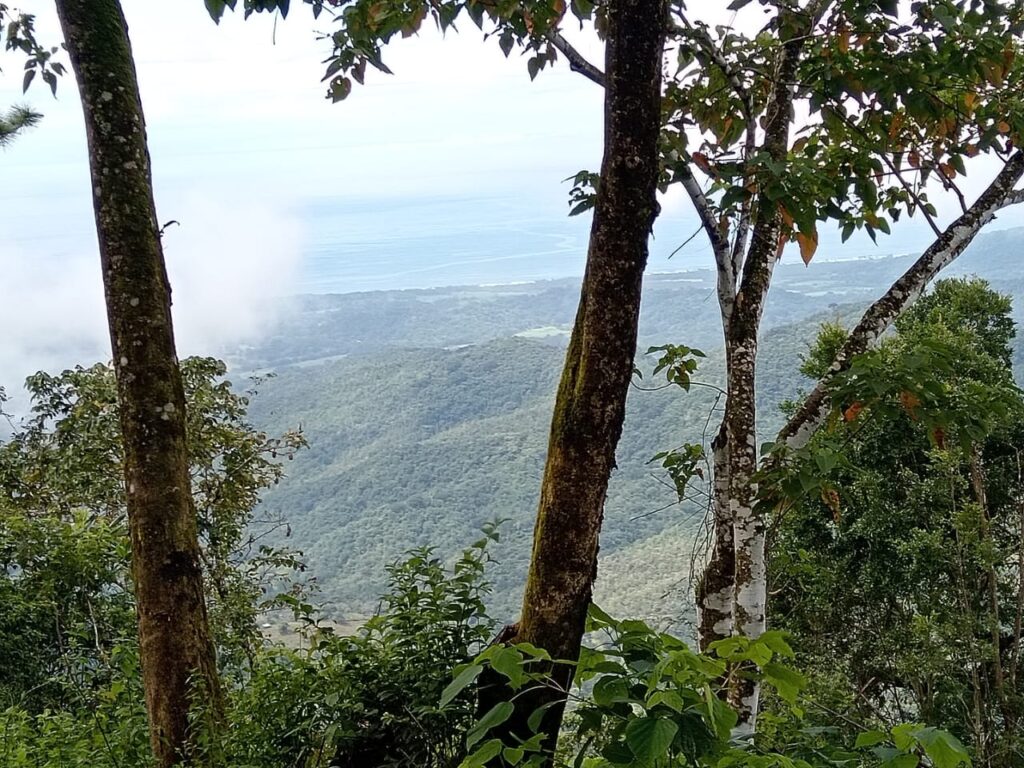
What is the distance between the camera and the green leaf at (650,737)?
90 centimetres

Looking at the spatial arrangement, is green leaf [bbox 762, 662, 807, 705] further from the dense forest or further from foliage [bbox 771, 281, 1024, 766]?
foliage [bbox 771, 281, 1024, 766]

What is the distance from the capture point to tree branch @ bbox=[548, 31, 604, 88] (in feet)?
7.22

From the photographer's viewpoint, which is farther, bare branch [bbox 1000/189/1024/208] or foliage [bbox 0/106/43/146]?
foliage [bbox 0/106/43/146]

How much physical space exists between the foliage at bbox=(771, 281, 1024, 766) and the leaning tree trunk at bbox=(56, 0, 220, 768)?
13.4ft

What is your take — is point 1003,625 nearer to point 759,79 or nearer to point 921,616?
point 921,616

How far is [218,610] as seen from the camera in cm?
388

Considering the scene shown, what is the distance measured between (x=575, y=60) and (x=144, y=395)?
1.46m

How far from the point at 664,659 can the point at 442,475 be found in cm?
1191

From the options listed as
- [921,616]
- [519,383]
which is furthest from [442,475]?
[921,616]

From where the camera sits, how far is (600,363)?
1332 mm

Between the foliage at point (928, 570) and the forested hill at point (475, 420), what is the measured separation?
0.98 meters

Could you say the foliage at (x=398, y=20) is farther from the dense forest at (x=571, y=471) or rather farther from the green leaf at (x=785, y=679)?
the green leaf at (x=785, y=679)

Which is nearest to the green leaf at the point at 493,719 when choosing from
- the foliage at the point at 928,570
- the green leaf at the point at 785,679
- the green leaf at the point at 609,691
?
the green leaf at the point at 609,691

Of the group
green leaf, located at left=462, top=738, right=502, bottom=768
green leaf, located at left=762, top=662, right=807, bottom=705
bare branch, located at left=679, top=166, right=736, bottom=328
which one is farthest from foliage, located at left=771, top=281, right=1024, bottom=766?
green leaf, located at left=462, top=738, right=502, bottom=768
